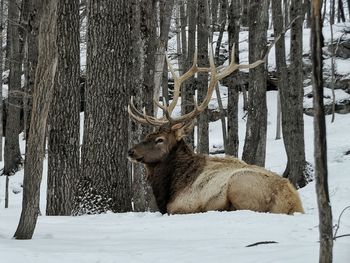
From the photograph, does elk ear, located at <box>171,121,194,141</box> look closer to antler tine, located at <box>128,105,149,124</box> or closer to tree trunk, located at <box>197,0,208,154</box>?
antler tine, located at <box>128,105,149,124</box>

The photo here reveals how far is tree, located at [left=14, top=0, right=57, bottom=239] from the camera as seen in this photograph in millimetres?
4914

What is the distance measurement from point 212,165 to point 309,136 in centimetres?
1620

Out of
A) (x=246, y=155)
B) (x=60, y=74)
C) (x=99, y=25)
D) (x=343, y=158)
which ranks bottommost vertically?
(x=343, y=158)

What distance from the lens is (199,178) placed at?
8.04m

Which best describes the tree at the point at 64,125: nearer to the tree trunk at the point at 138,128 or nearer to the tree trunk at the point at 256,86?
the tree trunk at the point at 138,128

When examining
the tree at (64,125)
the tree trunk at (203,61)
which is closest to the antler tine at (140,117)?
the tree at (64,125)

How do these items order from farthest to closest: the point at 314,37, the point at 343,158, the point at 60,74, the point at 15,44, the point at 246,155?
1. the point at 15,44
2. the point at 343,158
3. the point at 246,155
4. the point at 60,74
5. the point at 314,37

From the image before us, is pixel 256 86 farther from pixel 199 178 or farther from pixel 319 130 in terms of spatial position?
pixel 319 130

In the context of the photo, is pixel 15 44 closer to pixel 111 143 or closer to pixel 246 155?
pixel 246 155

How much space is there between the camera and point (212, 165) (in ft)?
26.8

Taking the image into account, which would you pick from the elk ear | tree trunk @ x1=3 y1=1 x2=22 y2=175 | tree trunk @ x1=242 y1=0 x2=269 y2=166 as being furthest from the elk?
tree trunk @ x1=3 y1=1 x2=22 y2=175

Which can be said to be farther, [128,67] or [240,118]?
[240,118]

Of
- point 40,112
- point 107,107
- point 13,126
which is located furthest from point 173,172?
point 13,126

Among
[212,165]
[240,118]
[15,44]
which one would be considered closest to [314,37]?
[212,165]
